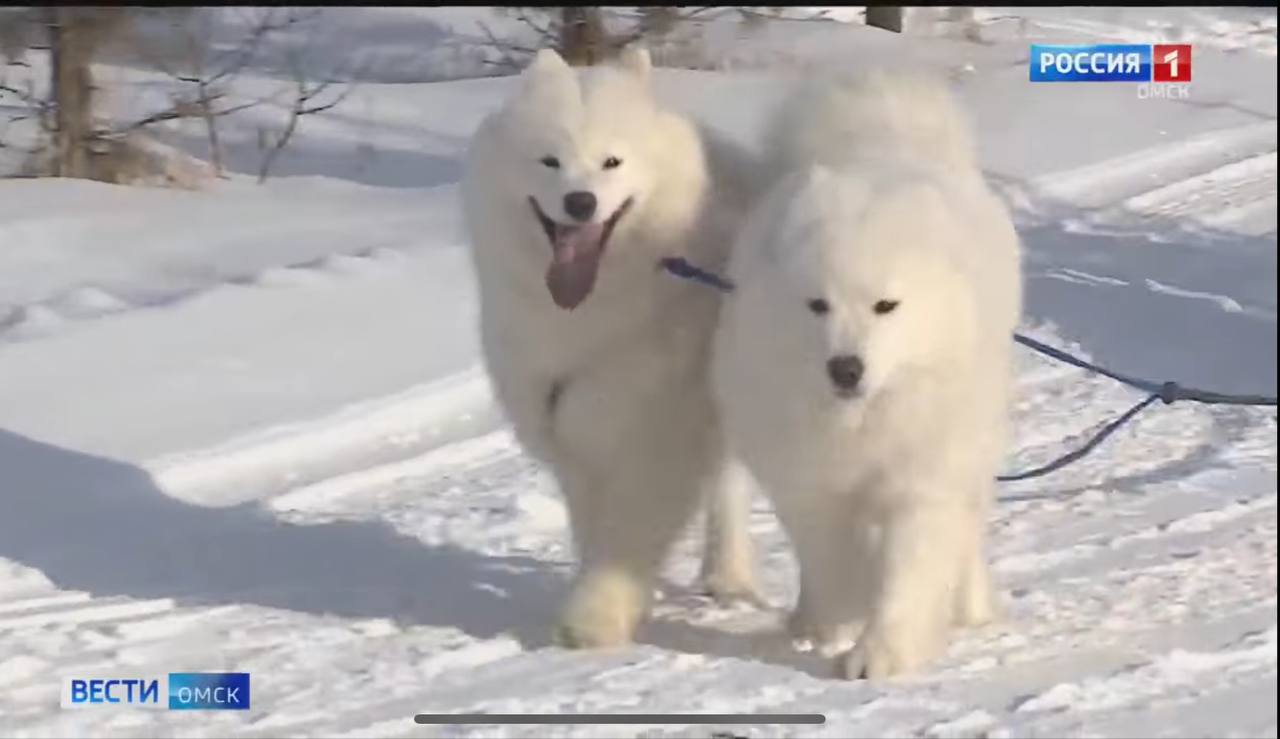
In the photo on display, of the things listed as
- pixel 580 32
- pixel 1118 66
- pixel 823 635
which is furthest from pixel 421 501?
pixel 1118 66

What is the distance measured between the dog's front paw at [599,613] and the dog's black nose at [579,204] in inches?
33.2

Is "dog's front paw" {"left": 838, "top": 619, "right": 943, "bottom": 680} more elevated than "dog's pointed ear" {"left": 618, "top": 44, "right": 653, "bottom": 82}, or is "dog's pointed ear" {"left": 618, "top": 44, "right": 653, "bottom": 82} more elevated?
"dog's pointed ear" {"left": 618, "top": 44, "right": 653, "bottom": 82}

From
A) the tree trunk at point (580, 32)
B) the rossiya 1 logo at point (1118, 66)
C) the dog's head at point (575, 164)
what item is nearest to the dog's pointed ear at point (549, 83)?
the dog's head at point (575, 164)

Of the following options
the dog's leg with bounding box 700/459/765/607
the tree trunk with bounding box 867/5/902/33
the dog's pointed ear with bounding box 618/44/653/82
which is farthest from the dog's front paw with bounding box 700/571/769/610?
the tree trunk with bounding box 867/5/902/33

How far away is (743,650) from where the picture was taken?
412cm

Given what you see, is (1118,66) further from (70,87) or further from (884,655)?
(884,655)

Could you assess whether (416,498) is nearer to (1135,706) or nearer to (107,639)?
(107,639)

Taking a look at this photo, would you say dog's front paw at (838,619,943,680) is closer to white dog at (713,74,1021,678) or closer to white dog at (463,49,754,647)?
white dog at (713,74,1021,678)

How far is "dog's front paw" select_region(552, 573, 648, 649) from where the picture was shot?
4043 mm

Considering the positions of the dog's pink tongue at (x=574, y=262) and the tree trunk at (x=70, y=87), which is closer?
the dog's pink tongue at (x=574, y=262)

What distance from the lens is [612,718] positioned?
11.8ft

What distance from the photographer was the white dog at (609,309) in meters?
3.94

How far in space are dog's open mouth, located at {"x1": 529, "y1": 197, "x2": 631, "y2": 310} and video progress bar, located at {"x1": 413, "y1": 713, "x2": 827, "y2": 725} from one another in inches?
36.6

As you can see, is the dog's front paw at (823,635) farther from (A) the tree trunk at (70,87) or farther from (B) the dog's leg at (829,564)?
(A) the tree trunk at (70,87)
